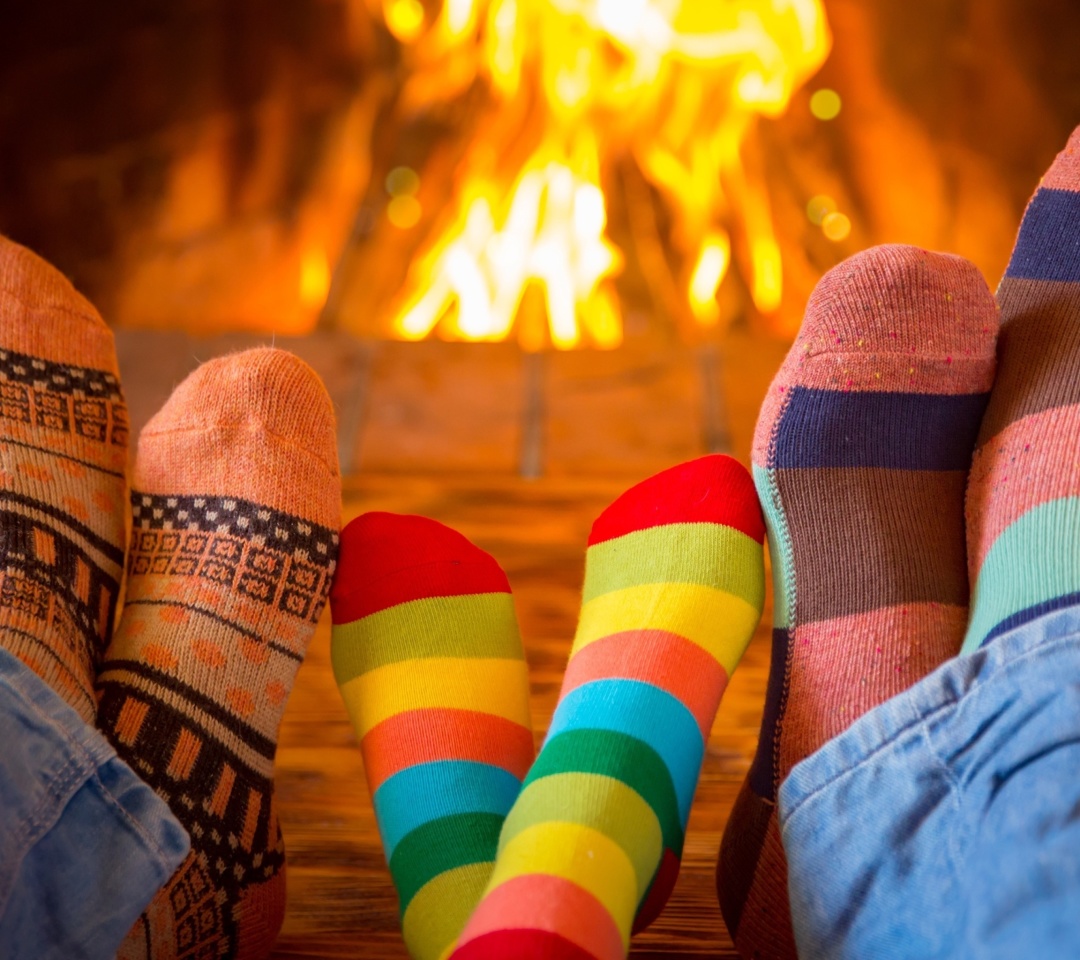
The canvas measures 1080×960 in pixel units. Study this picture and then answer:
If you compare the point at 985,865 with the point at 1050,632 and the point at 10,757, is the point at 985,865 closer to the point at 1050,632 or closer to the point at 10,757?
the point at 1050,632

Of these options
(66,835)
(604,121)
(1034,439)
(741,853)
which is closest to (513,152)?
(604,121)

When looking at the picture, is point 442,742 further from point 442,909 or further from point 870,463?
point 870,463

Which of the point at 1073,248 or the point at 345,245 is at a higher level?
the point at 1073,248

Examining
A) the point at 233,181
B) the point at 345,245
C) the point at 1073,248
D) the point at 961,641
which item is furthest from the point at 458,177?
the point at 961,641

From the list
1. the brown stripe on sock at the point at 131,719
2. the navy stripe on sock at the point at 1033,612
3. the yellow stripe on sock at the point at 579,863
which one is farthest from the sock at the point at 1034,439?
the brown stripe on sock at the point at 131,719

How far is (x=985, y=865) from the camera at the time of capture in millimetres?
471

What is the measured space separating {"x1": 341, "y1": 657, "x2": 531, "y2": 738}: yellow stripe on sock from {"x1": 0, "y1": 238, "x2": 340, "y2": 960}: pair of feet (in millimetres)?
52

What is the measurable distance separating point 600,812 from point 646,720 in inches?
3.5

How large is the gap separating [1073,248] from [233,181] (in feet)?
3.65

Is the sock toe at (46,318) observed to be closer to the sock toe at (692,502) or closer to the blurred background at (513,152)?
the sock toe at (692,502)

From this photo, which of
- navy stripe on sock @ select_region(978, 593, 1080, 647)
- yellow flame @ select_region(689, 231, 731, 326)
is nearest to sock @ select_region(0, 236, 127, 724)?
navy stripe on sock @ select_region(978, 593, 1080, 647)

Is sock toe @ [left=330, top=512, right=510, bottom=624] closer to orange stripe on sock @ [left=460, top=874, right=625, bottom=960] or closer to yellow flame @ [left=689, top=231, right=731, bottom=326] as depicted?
orange stripe on sock @ [left=460, top=874, right=625, bottom=960]

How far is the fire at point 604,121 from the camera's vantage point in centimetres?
153

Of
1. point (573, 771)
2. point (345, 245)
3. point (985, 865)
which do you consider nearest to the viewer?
point (985, 865)
